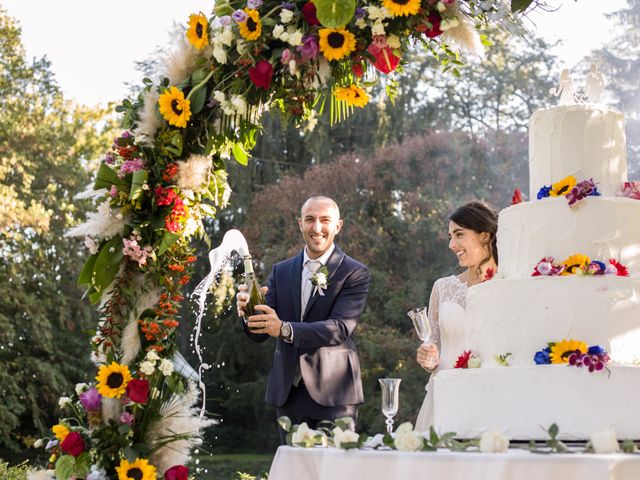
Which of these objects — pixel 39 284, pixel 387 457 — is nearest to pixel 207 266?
pixel 39 284

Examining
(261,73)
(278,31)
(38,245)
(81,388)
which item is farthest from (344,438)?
(38,245)

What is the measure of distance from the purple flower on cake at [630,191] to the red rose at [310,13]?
1.73m

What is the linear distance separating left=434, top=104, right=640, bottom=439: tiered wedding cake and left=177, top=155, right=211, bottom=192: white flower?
1.53 meters

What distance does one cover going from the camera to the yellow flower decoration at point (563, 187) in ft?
15.5

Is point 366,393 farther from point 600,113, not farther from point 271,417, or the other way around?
point 600,113

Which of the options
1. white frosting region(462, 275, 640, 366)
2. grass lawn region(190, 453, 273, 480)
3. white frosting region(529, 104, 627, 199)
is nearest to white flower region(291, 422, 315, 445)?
white frosting region(462, 275, 640, 366)

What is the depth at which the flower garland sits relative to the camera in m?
5.02

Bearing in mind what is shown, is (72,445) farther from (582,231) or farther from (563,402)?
(582,231)

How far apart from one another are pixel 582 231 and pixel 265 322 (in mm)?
1739

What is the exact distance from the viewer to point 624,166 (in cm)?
491

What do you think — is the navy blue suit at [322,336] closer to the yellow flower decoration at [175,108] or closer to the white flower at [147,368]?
the white flower at [147,368]

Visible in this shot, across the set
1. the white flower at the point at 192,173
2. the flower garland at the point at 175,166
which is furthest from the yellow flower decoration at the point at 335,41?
the white flower at the point at 192,173

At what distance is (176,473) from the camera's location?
496 cm

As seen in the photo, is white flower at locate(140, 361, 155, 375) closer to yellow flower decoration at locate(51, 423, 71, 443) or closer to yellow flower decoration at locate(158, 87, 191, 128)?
yellow flower decoration at locate(51, 423, 71, 443)
